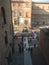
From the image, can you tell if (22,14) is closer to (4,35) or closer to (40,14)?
(40,14)

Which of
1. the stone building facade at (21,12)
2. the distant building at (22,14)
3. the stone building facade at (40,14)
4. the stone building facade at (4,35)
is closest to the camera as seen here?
the stone building facade at (4,35)

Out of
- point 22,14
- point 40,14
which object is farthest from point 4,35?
point 40,14

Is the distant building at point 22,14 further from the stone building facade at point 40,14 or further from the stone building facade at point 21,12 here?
the stone building facade at point 40,14

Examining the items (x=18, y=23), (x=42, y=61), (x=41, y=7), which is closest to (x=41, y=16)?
(x=41, y=7)

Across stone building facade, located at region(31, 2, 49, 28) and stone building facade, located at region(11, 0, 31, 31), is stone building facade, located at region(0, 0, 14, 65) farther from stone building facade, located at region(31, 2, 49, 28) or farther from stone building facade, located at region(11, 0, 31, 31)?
stone building facade, located at region(31, 2, 49, 28)

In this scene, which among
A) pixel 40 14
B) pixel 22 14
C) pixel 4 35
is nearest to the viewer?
pixel 4 35

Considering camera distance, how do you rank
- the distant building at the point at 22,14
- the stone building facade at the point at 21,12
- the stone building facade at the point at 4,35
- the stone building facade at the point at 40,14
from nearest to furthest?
the stone building facade at the point at 4,35, the distant building at the point at 22,14, the stone building facade at the point at 21,12, the stone building facade at the point at 40,14

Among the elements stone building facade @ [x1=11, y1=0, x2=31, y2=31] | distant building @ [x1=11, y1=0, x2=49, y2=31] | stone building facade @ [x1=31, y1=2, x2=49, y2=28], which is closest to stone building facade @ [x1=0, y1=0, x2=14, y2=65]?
distant building @ [x1=11, y1=0, x2=49, y2=31]

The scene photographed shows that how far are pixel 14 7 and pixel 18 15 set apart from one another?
233cm

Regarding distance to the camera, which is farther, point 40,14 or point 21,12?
point 40,14

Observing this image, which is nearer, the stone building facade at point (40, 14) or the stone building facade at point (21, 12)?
the stone building facade at point (21, 12)

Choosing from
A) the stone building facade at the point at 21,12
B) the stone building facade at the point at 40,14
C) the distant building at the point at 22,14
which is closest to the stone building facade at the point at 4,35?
the distant building at the point at 22,14

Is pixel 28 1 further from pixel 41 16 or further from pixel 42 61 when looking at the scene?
pixel 42 61

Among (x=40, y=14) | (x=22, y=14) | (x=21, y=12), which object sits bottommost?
(x=40, y=14)
